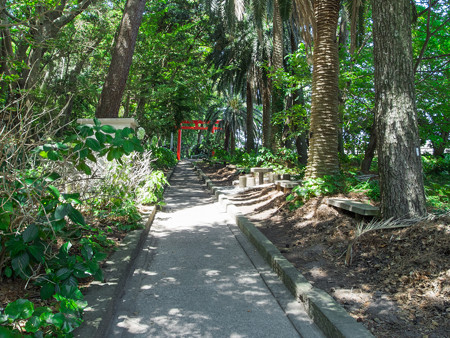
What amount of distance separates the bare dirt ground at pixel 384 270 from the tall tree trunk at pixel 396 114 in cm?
46

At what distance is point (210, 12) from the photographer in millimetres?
17703

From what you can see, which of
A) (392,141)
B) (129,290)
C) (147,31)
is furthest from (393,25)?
(147,31)

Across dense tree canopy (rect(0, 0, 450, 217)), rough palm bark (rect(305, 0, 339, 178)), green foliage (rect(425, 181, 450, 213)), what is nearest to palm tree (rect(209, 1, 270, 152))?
dense tree canopy (rect(0, 0, 450, 217))

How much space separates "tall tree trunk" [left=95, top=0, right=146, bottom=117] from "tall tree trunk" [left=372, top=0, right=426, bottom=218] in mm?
6383

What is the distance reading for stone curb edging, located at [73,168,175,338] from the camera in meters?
3.00

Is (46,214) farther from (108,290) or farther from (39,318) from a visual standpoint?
(108,290)

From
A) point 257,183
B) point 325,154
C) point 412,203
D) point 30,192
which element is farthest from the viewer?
point 257,183

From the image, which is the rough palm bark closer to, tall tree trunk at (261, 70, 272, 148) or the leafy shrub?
the leafy shrub

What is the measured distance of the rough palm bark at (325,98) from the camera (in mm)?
7859

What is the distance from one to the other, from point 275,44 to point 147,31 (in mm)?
6058

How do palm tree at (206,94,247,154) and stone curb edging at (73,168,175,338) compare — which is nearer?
stone curb edging at (73,168,175,338)

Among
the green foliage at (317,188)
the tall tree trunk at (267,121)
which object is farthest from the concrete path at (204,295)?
the tall tree trunk at (267,121)

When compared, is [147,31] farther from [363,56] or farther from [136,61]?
[363,56]

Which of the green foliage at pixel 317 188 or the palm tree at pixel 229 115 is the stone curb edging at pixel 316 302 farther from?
the palm tree at pixel 229 115
